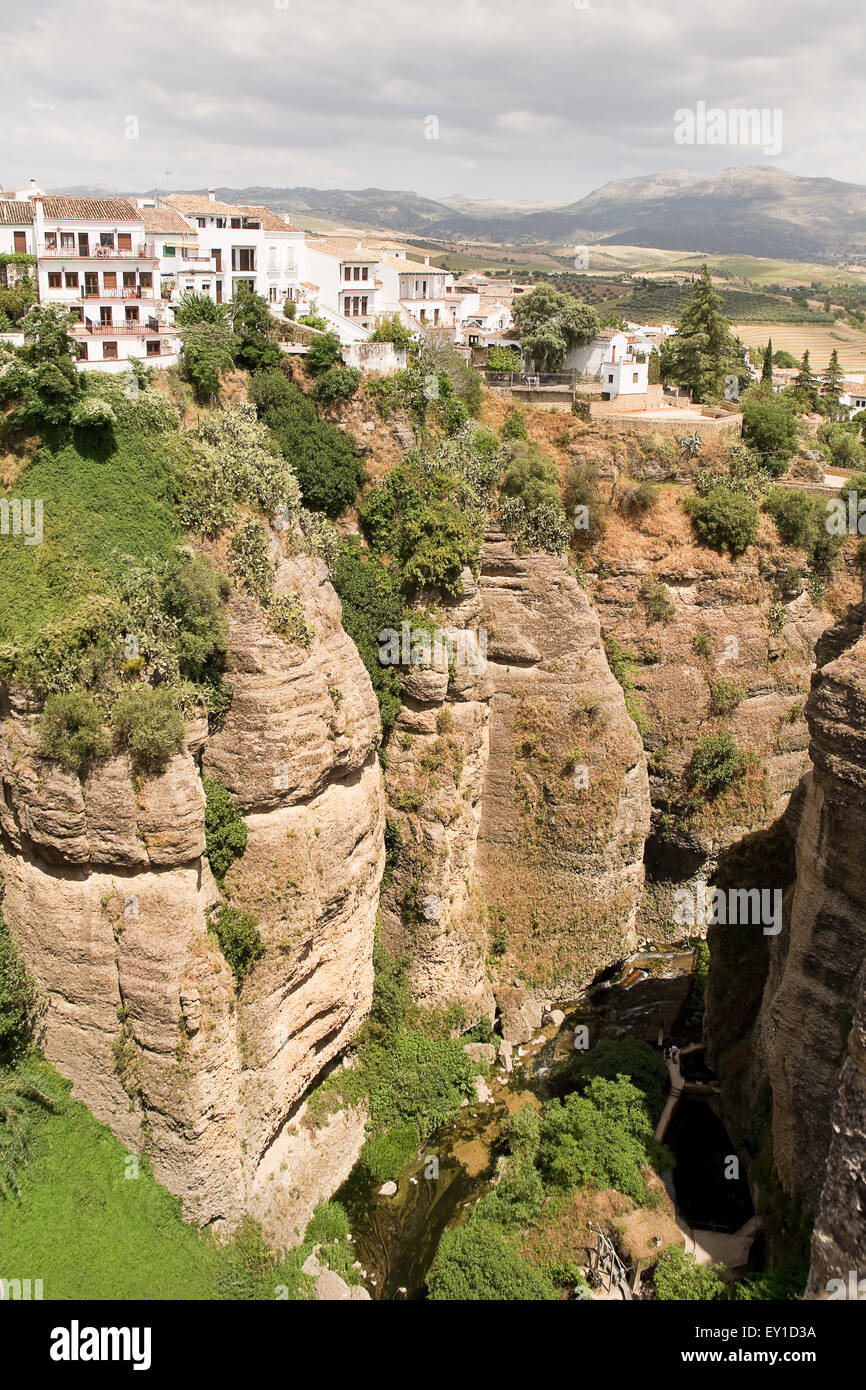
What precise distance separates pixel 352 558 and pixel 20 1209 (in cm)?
1713

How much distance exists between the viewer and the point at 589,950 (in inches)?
1181

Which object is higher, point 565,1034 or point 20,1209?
point 20,1209

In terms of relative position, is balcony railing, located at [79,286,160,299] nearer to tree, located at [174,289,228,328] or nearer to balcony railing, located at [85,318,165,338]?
balcony railing, located at [85,318,165,338]

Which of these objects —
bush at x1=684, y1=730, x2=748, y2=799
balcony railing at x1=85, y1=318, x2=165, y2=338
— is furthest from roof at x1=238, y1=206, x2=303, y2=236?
bush at x1=684, y1=730, x2=748, y2=799

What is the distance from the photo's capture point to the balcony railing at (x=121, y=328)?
2733cm

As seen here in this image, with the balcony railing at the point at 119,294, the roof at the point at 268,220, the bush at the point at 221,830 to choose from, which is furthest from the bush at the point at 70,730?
the roof at the point at 268,220

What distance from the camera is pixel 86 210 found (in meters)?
29.8

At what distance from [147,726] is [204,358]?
12.3 m

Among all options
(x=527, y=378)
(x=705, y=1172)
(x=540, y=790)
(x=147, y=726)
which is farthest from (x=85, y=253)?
(x=705, y=1172)

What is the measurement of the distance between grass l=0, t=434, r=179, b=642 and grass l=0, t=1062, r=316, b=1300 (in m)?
9.46

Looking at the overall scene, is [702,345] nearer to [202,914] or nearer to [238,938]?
[238,938]

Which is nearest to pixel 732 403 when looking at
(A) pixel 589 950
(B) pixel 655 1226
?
(A) pixel 589 950

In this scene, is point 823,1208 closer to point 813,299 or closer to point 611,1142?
point 611,1142

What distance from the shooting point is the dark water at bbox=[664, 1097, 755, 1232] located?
2253cm
